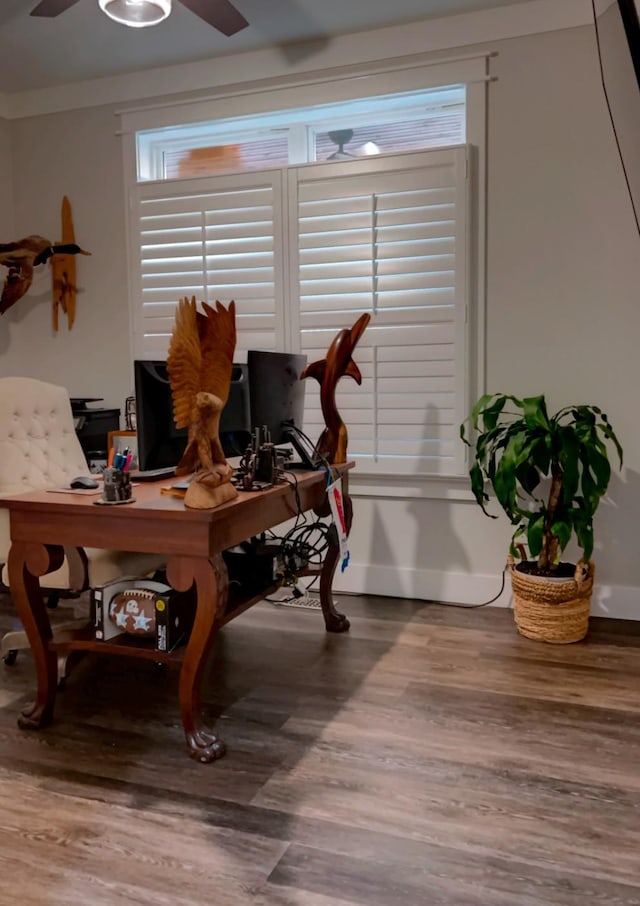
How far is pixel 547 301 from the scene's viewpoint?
10.7ft

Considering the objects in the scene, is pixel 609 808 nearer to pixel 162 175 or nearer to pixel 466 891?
pixel 466 891

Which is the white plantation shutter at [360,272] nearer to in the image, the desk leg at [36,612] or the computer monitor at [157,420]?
the computer monitor at [157,420]

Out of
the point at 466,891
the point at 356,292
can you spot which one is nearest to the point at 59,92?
the point at 356,292

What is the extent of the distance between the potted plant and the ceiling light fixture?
1.88 metres

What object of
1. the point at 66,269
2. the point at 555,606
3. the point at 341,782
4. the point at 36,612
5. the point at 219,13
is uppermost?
the point at 219,13

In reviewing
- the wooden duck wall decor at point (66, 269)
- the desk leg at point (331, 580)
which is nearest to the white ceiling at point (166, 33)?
the wooden duck wall decor at point (66, 269)

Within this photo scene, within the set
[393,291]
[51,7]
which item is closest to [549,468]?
[393,291]

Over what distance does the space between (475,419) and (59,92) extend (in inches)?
114

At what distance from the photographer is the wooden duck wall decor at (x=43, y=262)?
156 inches

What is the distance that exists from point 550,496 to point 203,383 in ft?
5.23

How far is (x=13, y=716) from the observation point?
237 centimetres

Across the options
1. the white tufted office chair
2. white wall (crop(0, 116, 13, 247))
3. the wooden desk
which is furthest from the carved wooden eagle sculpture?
white wall (crop(0, 116, 13, 247))

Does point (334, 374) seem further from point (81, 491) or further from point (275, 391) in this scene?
point (81, 491)

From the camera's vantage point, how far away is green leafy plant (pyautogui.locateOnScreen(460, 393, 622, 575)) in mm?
2865
